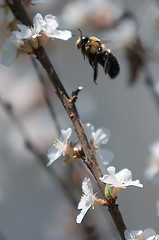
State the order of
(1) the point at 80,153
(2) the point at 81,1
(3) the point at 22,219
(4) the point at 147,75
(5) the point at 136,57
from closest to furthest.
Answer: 1. (1) the point at 80,153
2. (4) the point at 147,75
3. (5) the point at 136,57
4. (2) the point at 81,1
5. (3) the point at 22,219

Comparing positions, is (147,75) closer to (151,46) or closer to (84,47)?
(151,46)

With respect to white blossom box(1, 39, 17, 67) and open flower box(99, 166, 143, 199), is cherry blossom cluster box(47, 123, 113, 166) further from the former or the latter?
white blossom box(1, 39, 17, 67)

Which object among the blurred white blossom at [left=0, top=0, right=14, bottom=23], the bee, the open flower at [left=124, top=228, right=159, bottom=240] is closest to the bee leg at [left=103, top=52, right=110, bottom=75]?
the bee

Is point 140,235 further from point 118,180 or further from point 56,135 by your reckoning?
point 56,135

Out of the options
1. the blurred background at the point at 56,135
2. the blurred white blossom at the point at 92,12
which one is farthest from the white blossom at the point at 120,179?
the blurred background at the point at 56,135

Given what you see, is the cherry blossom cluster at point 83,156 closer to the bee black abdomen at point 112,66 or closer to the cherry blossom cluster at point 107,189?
the cherry blossom cluster at point 107,189

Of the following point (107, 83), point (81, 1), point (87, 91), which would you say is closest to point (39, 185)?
point (87, 91)

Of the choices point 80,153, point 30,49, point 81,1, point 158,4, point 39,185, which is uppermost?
point 81,1

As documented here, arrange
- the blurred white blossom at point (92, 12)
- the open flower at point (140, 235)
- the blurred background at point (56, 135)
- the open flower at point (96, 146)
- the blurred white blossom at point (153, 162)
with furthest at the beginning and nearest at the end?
1. the blurred background at point (56, 135)
2. the blurred white blossom at point (92, 12)
3. the blurred white blossom at point (153, 162)
4. the open flower at point (96, 146)
5. the open flower at point (140, 235)
